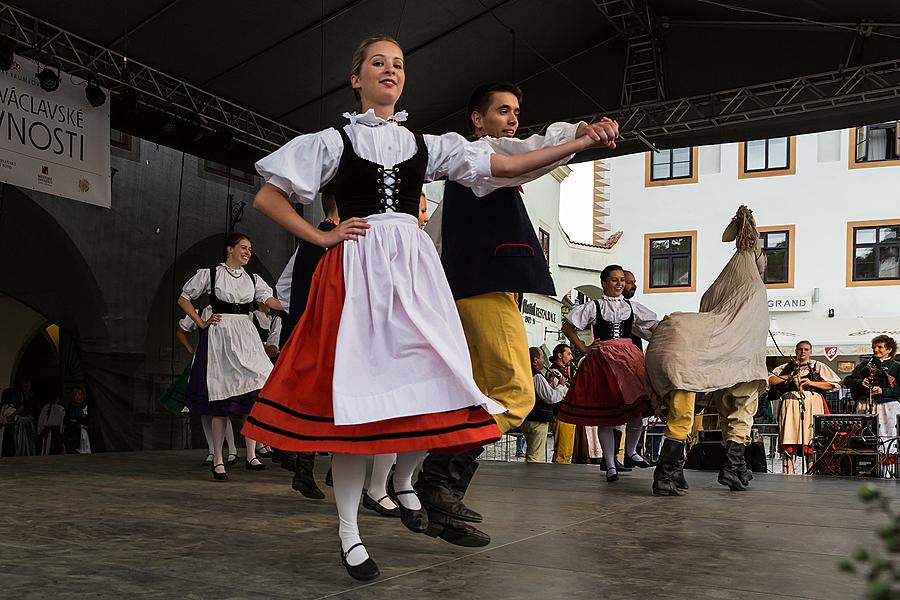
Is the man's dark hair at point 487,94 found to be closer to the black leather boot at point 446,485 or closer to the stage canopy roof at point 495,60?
the black leather boot at point 446,485

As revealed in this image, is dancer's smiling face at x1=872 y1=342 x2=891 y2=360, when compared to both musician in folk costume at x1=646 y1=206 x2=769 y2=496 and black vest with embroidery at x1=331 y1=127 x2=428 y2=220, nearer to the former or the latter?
musician in folk costume at x1=646 y1=206 x2=769 y2=496

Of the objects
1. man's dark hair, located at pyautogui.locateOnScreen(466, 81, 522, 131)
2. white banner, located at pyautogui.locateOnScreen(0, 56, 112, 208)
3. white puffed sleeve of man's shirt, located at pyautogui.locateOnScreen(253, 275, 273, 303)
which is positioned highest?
white banner, located at pyautogui.locateOnScreen(0, 56, 112, 208)

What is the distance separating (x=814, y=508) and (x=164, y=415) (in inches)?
251

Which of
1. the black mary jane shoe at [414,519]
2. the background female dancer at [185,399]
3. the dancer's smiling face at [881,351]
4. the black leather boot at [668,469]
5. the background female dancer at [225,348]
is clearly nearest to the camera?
the black mary jane shoe at [414,519]

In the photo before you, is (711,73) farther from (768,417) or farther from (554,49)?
(768,417)

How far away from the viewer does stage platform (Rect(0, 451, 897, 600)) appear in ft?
6.77

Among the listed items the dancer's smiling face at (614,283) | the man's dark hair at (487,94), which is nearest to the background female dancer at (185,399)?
the dancer's smiling face at (614,283)

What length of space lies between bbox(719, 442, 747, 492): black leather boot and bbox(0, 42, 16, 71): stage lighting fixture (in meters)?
5.74

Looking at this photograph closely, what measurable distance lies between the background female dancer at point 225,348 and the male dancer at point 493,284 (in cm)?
244

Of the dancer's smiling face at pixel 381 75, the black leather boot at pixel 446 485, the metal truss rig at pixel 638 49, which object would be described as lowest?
the black leather boot at pixel 446 485

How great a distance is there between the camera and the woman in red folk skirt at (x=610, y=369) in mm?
5379

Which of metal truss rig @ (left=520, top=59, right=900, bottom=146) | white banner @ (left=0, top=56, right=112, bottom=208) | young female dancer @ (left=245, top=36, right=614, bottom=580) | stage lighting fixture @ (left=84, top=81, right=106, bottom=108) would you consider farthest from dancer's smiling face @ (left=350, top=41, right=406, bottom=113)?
metal truss rig @ (left=520, top=59, right=900, bottom=146)

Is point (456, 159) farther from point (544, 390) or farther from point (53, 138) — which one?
point (544, 390)

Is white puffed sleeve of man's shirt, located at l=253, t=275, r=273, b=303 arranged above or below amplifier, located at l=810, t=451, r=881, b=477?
above
